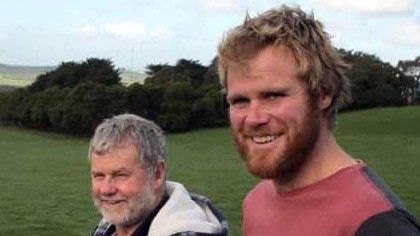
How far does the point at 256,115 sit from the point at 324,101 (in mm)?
206

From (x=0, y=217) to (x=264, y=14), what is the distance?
14.2 meters

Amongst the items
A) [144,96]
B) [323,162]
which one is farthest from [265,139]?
[144,96]

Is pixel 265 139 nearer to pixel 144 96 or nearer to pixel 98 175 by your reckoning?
pixel 98 175

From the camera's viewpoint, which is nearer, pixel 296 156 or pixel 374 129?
pixel 296 156

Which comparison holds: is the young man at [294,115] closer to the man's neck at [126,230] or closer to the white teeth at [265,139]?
the white teeth at [265,139]

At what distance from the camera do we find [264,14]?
98.6 inches

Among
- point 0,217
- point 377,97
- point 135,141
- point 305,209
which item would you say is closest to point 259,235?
point 305,209

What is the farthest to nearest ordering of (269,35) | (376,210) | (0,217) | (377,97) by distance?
(377,97)
(0,217)
(269,35)
(376,210)

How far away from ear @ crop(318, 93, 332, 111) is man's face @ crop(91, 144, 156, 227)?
1.40 meters

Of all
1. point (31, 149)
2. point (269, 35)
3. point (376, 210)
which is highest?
point (269, 35)

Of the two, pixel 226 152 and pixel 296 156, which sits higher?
pixel 296 156

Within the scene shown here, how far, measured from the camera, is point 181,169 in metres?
31.0

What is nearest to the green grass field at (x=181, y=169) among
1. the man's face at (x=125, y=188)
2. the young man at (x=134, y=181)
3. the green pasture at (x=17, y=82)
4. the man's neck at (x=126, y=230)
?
the young man at (x=134, y=181)

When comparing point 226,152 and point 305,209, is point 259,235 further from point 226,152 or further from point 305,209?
point 226,152
